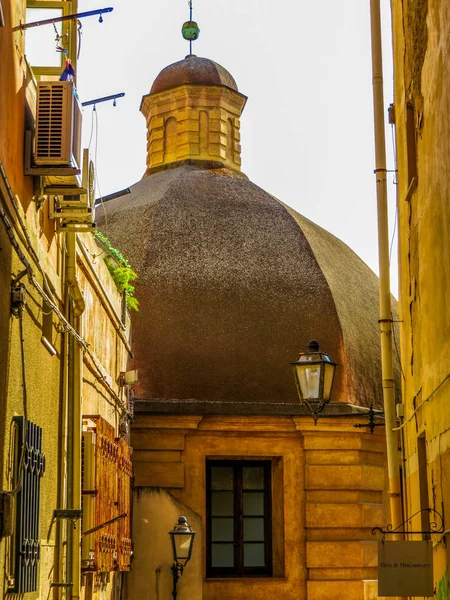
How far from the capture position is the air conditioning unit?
8.55 meters

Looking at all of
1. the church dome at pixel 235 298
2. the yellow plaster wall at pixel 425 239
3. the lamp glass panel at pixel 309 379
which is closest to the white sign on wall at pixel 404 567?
the yellow plaster wall at pixel 425 239

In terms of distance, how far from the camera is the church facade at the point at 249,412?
18656 millimetres

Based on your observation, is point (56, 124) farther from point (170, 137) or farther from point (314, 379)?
point (170, 137)

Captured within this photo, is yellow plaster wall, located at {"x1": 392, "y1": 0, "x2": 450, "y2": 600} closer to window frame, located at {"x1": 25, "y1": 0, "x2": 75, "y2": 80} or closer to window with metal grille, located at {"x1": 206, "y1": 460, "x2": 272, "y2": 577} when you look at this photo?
window frame, located at {"x1": 25, "y1": 0, "x2": 75, "y2": 80}

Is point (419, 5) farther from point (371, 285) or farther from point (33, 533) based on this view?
point (371, 285)

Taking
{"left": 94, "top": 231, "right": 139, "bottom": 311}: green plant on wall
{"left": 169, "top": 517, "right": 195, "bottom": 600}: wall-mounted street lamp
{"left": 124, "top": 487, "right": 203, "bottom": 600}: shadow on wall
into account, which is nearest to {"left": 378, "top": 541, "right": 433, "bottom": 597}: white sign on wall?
{"left": 94, "top": 231, "right": 139, "bottom": 311}: green plant on wall

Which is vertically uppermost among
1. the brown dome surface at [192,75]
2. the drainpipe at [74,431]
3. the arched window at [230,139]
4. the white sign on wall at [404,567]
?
the brown dome surface at [192,75]

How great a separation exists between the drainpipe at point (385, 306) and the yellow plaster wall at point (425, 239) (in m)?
0.15

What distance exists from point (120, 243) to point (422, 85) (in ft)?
37.1

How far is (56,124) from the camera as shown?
861cm

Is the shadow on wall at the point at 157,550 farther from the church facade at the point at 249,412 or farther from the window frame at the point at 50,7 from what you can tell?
the window frame at the point at 50,7

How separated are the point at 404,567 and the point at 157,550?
867 cm

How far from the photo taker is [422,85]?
10180 mm

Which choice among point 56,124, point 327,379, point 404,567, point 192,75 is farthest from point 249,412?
point 56,124
